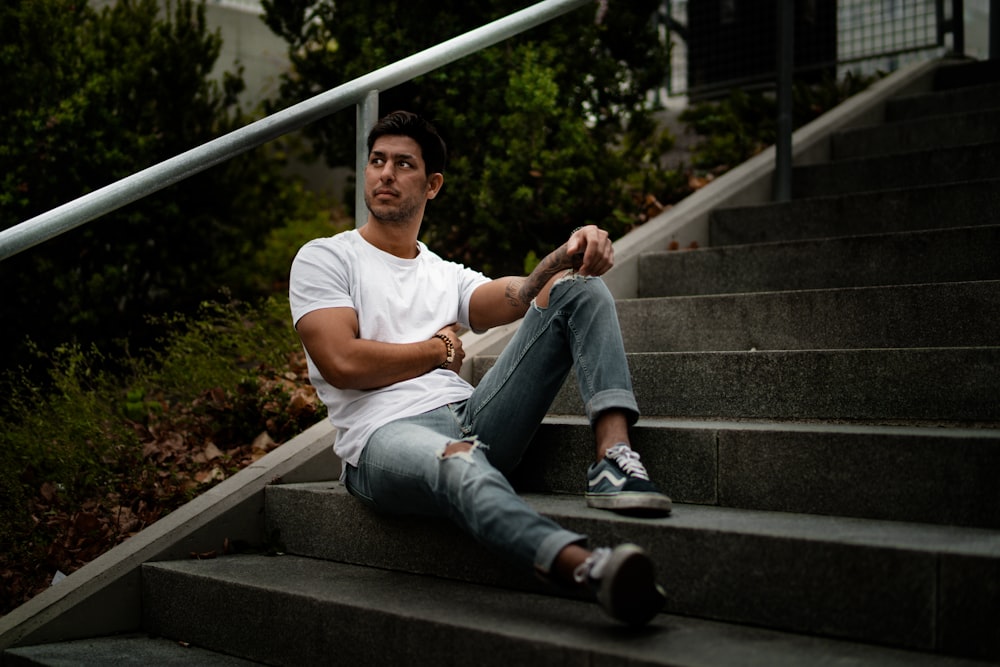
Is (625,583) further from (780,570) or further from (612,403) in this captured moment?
(612,403)

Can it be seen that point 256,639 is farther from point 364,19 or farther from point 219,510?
point 364,19

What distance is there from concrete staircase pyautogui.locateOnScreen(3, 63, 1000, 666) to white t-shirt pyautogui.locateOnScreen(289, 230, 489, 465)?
32 cm

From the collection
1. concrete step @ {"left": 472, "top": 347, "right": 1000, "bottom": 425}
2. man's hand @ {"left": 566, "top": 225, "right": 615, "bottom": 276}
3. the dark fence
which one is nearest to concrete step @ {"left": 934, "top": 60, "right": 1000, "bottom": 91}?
the dark fence

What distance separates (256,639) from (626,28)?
4368 mm

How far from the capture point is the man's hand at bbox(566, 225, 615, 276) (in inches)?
106

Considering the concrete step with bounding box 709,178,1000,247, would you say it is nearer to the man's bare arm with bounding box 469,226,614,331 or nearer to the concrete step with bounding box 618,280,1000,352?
the concrete step with bounding box 618,280,1000,352

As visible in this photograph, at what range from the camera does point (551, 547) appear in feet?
7.07

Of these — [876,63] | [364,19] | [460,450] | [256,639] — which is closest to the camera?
[460,450]

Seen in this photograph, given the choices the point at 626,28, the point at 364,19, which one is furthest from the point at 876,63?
the point at 364,19

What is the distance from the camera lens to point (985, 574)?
6.07 feet

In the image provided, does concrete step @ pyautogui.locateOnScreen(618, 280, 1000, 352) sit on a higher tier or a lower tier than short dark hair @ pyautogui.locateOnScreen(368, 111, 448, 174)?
lower

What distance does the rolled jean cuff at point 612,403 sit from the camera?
8.66ft

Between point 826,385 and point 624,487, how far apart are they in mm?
804

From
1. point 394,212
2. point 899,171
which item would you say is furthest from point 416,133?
point 899,171
